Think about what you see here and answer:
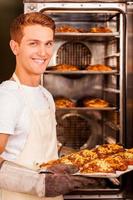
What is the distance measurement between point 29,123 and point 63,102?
1.58 metres

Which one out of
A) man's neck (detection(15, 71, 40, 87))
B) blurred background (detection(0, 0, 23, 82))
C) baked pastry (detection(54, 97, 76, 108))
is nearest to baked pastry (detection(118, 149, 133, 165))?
man's neck (detection(15, 71, 40, 87))

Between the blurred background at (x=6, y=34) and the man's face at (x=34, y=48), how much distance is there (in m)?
2.44

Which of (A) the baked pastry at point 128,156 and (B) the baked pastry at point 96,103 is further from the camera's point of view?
(B) the baked pastry at point 96,103

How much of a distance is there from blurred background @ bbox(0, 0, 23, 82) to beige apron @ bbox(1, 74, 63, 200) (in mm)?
2307

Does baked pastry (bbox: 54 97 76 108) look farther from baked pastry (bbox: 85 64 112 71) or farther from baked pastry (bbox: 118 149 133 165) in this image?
baked pastry (bbox: 118 149 133 165)

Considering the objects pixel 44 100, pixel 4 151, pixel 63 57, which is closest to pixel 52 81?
pixel 63 57

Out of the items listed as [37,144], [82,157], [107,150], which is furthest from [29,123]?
[107,150]

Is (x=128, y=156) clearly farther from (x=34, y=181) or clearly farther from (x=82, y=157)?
(x=34, y=181)

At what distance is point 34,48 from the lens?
1.76 m

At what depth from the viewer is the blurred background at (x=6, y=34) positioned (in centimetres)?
420

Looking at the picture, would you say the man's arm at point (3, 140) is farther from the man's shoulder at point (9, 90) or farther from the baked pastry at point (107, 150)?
the baked pastry at point (107, 150)

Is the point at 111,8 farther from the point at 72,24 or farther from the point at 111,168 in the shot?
the point at 111,168

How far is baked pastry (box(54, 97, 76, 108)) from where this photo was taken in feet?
10.9

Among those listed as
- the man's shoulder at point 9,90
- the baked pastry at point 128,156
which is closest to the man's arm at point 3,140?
the man's shoulder at point 9,90
